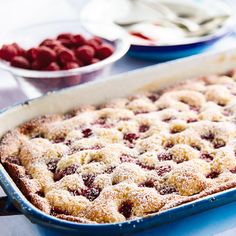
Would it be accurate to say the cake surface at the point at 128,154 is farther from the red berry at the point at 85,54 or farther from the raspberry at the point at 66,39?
Answer: the raspberry at the point at 66,39

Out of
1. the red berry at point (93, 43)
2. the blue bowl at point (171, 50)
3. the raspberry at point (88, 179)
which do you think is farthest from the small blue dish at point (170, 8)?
the raspberry at point (88, 179)

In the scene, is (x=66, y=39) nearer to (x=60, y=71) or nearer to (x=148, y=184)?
(x=60, y=71)

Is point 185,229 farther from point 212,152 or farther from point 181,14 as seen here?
point 181,14

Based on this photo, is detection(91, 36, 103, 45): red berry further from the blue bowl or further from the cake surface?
the cake surface

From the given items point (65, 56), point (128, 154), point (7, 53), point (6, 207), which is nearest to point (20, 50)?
point (7, 53)

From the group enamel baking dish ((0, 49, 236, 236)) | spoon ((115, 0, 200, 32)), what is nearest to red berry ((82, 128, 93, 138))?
enamel baking dish ((0, 49, 236, 236))

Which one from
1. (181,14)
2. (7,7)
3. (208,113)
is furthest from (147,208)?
(7,7)
